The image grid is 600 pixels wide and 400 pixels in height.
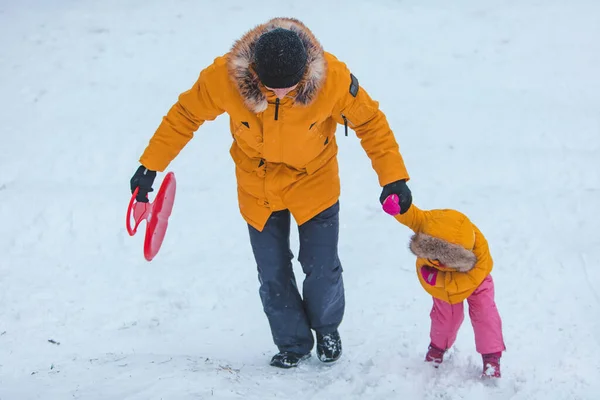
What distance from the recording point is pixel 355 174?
6762 millimetres

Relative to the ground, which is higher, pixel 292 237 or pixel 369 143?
pixel 369 143

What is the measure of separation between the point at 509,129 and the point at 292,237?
2.56 meters

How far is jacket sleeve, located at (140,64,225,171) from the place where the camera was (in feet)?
12.3

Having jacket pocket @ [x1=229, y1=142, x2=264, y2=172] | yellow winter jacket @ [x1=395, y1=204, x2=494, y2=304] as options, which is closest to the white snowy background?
yellow winter jacket @ [x1=395, y1=204, x2=494, y2=304]

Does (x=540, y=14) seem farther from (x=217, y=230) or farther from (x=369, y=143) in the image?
(x=369, y=143)

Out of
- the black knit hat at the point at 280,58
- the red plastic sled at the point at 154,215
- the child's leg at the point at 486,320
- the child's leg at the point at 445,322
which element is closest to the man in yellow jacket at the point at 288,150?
the black knit hat at the point at 280,58

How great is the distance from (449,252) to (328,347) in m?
1.04

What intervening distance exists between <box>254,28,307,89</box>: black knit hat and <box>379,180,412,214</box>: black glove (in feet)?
2.59

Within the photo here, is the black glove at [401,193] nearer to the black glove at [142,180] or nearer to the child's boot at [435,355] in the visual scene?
the child's boot at [435,355]

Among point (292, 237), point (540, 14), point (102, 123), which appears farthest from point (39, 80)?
point (540, 14)

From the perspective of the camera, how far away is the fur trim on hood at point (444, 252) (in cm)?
376

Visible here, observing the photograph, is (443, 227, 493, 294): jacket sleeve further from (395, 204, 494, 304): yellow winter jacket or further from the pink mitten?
the pink mitten

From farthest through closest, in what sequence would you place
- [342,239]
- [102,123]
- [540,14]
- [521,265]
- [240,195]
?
[540,14], [102,123], [342,239], [521,265], [240,195]

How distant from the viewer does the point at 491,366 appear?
4.09 metres
